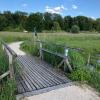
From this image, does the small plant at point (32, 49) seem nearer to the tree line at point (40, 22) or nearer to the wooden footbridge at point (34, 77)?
the wooden footbridge at point (34, 77)

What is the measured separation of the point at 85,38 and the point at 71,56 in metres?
29.2

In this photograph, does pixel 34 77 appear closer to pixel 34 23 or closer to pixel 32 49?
pixel 32 49

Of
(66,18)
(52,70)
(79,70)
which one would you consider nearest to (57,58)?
(52,70)

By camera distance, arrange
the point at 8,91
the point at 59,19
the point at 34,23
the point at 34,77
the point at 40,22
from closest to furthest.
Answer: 1. the point at 8,91
2. the point at 34,77
3. the point at 40,22
4. the point at 34,23
5. the point at 59,19

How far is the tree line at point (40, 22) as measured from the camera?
52750mm

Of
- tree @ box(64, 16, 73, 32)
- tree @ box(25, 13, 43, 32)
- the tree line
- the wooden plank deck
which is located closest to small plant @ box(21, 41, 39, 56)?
the wooden plank deck

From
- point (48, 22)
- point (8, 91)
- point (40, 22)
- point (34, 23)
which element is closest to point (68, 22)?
point (48, 22)

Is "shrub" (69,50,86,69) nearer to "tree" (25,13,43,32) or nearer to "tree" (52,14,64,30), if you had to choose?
"tree" (25,13,43,32)

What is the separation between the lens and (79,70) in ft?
20.1

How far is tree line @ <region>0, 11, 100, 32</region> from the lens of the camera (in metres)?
52.8

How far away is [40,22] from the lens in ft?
169

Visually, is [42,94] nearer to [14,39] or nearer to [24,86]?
[24,86]

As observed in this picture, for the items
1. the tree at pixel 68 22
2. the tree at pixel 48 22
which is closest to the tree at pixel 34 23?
the tree at pixel 48 22

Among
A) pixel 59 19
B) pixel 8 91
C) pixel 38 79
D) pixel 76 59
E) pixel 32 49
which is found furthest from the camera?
pixel 59 19
